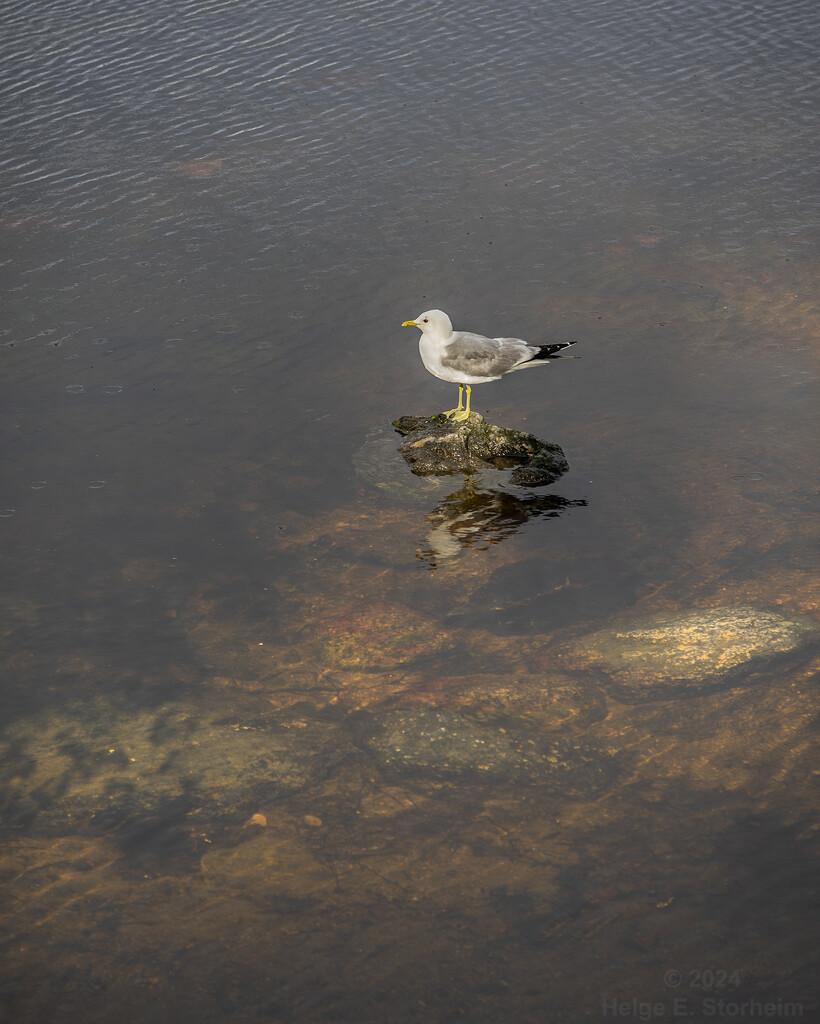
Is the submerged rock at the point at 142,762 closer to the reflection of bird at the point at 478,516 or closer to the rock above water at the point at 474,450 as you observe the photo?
the reflection of bird at the point at 478,516

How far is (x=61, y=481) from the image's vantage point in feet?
37.5

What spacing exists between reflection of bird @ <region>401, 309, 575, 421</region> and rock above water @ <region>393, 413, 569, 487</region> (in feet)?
1.88

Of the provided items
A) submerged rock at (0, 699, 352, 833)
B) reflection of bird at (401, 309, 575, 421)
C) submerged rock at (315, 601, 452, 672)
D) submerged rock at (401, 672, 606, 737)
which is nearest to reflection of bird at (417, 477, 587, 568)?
submerged rock at (315, 601, 452, 672)

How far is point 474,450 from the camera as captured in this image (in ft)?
38.2

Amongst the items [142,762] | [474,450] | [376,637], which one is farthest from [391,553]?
[142,762]

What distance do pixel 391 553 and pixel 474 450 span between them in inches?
74.7

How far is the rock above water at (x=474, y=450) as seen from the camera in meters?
11.5

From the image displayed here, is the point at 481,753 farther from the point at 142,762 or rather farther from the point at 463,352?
the point at 463,352

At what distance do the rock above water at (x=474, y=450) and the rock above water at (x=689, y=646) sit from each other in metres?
2.73

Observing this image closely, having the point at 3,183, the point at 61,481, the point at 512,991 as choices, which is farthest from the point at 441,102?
the point at 512,991

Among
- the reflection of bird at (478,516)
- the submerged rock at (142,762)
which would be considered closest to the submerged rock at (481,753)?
the submerged rock at (142,762)

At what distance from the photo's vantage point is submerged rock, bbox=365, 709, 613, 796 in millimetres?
7836

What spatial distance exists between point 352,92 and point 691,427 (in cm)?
1279

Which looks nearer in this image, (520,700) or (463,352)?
(520,700)
